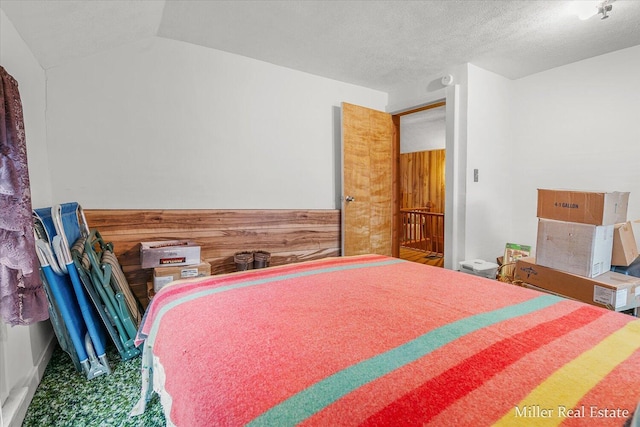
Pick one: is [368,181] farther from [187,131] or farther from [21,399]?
[21,399]

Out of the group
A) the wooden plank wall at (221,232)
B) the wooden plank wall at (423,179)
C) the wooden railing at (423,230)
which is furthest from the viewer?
the wooden plank wall at (423,179)

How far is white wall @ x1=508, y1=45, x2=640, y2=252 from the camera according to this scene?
2824 mm

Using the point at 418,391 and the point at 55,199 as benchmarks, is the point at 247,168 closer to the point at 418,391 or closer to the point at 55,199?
the point at 55,199

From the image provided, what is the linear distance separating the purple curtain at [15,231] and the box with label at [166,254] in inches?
37.8

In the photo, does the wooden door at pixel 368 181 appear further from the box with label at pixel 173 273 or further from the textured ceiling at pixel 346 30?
the box with label at pixel 173 273

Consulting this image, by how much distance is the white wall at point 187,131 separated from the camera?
91.8 inches

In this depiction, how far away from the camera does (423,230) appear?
6.17 m

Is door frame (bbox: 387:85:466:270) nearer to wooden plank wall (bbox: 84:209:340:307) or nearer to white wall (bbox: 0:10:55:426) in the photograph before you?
wooden plank wall (bbox: 84:209:340:307)

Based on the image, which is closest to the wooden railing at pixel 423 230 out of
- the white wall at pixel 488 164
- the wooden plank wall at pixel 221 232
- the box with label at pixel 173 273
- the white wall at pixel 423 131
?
the white wall at pixel 423 131

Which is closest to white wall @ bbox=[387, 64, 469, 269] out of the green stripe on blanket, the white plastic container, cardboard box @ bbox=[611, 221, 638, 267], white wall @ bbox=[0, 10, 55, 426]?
the white plastic container

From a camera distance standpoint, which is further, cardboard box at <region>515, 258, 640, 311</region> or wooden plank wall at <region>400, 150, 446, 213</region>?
wooden plank wall at <region>400, 150, 446, 213</region>

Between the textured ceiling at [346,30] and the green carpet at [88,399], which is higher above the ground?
the textured ceiling at [346,30]

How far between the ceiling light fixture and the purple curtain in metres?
3.37

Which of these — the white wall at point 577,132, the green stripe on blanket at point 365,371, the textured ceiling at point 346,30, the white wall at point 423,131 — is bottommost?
the green stripe on blanket at point 365,371
